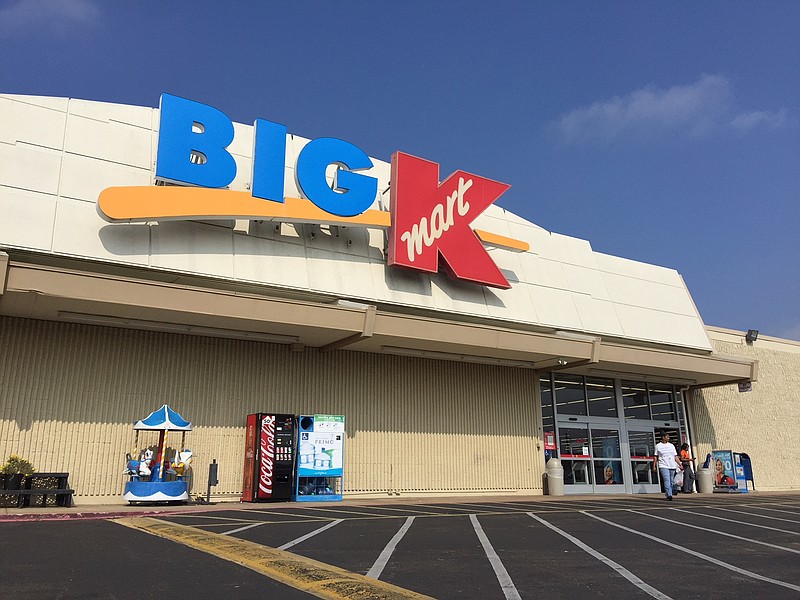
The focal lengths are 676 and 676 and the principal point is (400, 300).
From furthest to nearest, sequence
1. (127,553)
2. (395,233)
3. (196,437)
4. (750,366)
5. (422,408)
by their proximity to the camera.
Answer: (750,366)
(422,408)
(395,233)
(196,437)
(127,553)

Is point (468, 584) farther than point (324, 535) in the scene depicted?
No

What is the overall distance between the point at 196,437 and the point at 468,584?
1249 centimetres

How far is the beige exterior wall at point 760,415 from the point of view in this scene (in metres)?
26.6

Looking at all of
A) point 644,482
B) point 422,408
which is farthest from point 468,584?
point 644,482

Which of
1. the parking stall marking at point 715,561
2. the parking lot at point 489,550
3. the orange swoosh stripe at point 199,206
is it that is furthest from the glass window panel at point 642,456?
the parking stall marking at point 715,561

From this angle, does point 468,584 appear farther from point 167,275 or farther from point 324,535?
point 167,275

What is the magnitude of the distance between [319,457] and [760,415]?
19.8 meters

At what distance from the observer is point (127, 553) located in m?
7.72

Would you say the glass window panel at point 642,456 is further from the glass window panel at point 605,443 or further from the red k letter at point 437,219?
the red k letter at point 437,219

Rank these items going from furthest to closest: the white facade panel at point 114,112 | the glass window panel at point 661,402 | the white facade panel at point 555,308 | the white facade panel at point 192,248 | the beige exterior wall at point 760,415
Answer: the beige exterior wall at point 760,415
the glass window panel at point 661,402
the white facade panel at point 555,308
the white facade panel at point 114,112
the white facade panel at point 192,248

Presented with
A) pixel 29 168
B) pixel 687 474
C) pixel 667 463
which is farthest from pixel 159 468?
pixel 687 474

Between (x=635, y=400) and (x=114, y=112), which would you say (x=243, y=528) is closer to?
(x=114, y=112)

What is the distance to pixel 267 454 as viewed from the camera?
55.6 ft

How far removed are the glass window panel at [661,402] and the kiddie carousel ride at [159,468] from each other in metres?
17.4
